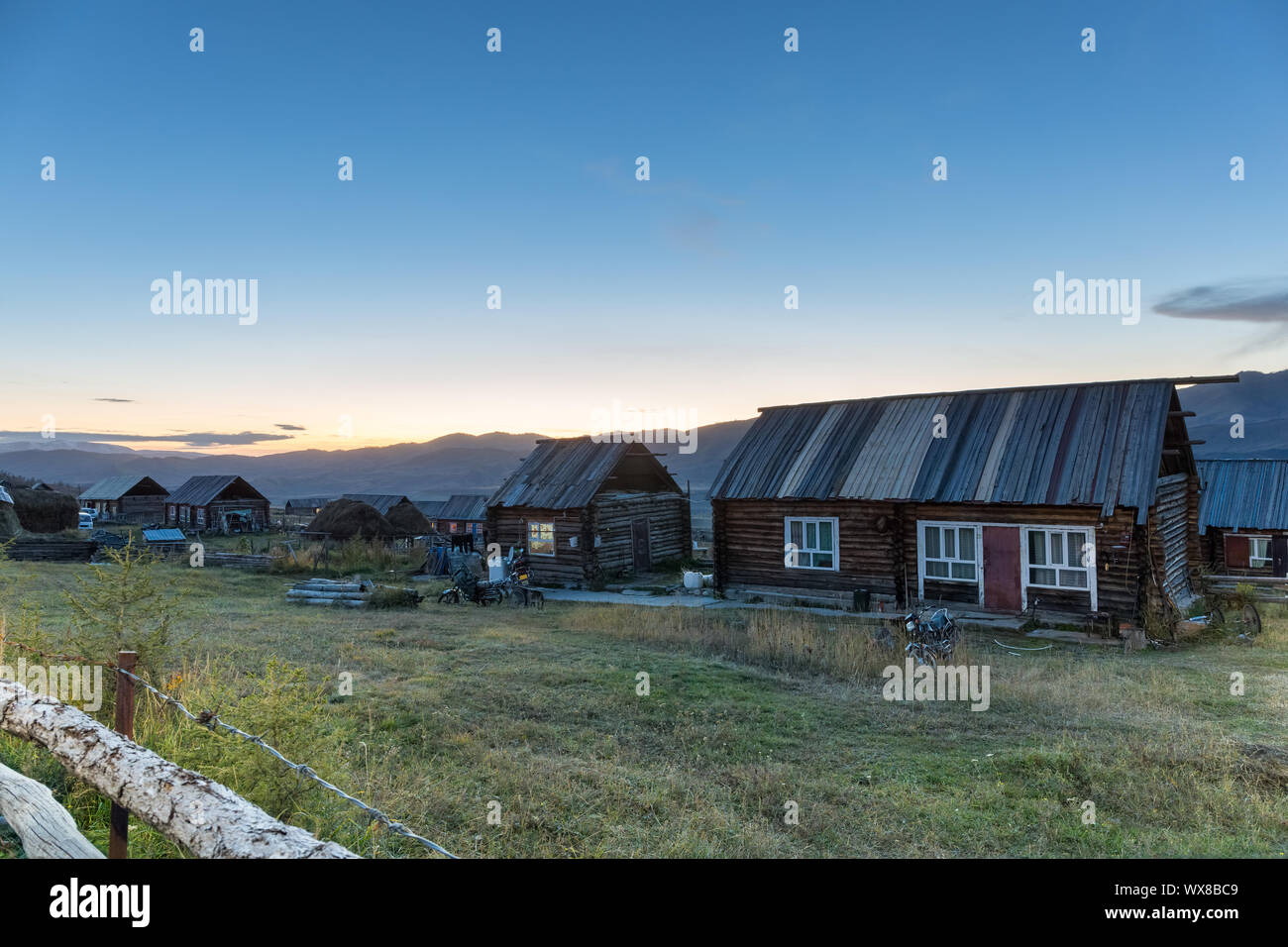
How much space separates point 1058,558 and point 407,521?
116 ft

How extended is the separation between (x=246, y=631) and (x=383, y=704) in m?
8.24

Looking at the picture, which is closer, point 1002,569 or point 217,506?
point 1002,569

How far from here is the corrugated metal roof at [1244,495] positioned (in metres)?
27.6

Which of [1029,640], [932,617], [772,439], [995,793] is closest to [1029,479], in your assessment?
[1029,640]

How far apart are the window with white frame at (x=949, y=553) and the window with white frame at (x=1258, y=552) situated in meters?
17.8

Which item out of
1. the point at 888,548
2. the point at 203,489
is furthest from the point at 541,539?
the point at 203,489

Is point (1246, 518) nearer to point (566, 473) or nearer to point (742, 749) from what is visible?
point (566, 473)

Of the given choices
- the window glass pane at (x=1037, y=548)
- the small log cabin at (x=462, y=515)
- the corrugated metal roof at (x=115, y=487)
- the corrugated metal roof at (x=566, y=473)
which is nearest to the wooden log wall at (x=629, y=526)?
the corrugated metal roof at (x=566, y=473)

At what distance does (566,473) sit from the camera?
28859 mm

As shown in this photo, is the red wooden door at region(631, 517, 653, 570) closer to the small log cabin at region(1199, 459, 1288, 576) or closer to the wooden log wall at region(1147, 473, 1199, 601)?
the wooden log wall at region(1147, 473, 1199, 601)

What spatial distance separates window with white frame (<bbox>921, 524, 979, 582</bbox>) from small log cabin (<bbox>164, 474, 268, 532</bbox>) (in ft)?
171

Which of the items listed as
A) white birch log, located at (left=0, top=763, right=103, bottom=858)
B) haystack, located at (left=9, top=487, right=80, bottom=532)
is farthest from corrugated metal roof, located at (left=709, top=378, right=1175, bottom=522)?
haystack, located at (left=9, top=487, right=80, bottom=532)

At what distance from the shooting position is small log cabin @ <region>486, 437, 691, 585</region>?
2708 cm

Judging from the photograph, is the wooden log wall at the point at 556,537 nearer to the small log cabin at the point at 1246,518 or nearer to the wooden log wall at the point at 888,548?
the wooden log wall at the point at 888,548
